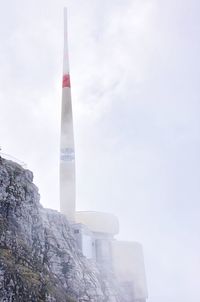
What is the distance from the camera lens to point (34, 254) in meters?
56.1

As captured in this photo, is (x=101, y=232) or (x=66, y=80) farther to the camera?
(x=66, y=80)

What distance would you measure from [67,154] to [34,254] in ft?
207

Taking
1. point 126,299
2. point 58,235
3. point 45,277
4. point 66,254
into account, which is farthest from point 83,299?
point 126,299

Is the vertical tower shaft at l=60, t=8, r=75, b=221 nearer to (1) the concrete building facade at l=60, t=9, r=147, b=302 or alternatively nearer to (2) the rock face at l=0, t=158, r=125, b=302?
(1) the concrete building facade at l=60, t=9, r=147, b=302

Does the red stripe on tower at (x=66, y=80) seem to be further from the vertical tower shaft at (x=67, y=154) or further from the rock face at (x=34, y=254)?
the rock face at (x=34, y=254)

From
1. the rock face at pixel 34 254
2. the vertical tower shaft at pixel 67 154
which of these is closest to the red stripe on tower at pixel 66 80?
the vertical tower shaft at pixel 67 154

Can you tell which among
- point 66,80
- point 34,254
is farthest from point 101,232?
point 34,254

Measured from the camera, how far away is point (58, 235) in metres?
77.9

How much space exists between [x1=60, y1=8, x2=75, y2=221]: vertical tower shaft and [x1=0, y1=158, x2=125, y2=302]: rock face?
23.4 meters

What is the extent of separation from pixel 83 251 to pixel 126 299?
73.8ft

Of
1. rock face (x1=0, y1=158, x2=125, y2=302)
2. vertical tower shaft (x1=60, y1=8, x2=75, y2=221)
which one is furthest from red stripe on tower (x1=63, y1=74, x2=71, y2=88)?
rock face (x1=0, y1=158, x2=125, y2=302)

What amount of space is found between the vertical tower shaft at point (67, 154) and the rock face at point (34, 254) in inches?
921

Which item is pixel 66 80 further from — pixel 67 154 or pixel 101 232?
pixel 101 232

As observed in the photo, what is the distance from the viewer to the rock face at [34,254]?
44.7m
